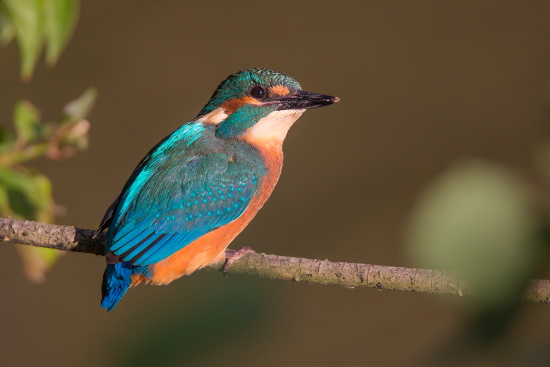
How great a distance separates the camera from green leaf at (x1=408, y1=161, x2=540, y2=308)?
404mm

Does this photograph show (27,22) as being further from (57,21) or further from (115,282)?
(115,282)

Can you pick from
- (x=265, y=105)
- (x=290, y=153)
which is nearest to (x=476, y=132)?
(x=290, y=153)

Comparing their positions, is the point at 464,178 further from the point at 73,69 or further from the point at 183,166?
the point at 73,69

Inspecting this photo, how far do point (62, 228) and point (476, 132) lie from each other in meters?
2.93

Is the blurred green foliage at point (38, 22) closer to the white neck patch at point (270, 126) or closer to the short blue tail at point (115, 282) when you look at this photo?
the short blue tail at point (115, 282)

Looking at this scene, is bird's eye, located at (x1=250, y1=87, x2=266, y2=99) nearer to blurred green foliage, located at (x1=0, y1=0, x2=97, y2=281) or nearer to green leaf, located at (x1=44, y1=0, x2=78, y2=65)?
blurred green foliage, located at (x1=0, y1=0, x2=97, y2=281)

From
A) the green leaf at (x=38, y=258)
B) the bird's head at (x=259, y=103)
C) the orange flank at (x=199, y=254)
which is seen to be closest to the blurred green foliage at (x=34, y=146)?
the green leaf at (x=38, y=258)

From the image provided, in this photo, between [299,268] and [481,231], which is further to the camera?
[299,268]

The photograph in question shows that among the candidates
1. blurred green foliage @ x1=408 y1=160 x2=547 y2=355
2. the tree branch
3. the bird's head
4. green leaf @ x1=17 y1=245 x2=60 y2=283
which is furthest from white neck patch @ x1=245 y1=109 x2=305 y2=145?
blurred green foliage @ x1=408 y1=160 x2=547 y2=355

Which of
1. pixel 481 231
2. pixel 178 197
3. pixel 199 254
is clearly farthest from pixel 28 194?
pixel 481 231

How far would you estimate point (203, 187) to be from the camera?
2020mm

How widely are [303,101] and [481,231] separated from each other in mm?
1781

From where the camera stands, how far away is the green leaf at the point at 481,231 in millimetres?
404

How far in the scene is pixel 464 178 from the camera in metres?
0.45
